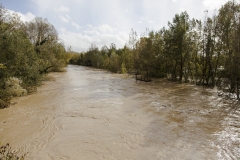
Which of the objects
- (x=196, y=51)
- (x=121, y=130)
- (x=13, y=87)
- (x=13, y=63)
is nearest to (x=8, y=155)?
(x=121, y=130)

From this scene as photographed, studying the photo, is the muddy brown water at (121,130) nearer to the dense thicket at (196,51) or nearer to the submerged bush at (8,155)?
the submerged bush at (8,155)

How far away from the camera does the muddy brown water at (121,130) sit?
5.85m

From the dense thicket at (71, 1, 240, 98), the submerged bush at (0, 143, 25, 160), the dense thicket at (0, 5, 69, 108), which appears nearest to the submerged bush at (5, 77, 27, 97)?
the dense thicket at (0, 5, 69, 108)

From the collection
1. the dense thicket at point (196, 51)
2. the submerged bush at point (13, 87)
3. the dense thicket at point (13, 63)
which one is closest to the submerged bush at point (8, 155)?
the dense thicket at point (13, 63)

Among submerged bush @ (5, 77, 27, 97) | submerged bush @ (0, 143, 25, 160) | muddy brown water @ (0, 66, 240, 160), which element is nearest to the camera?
submerged bush @ (0, 143, 25, 160)

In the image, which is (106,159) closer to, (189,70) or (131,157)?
(131,157)

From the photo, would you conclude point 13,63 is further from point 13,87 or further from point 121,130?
point 121,130

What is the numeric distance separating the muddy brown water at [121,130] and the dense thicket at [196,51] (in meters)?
4.96

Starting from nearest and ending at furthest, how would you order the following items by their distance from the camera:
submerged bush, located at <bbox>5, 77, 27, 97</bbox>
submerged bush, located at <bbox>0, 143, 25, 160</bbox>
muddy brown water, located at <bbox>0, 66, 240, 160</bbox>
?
submerged bush, located at <bbox>0, 143, 25, 160</bbox>
muddy brown water, located at <bbox>0, 66, 240, 160</bbox>
submerged bush, located at <bbox>5, 77, 27, 97</bbox>

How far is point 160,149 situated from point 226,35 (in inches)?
554

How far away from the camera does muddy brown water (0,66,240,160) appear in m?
5.85

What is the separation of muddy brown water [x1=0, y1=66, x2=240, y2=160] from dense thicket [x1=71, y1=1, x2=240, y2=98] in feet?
16.3

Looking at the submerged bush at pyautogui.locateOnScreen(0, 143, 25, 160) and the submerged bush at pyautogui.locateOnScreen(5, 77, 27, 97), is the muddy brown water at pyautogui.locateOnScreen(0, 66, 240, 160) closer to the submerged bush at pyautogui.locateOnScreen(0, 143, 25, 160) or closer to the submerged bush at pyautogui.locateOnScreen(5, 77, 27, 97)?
the submerged bush at pyautogui.locateOnScreen(0, 143, 25, 160)

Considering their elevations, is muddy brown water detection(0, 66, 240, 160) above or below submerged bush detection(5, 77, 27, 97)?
below
